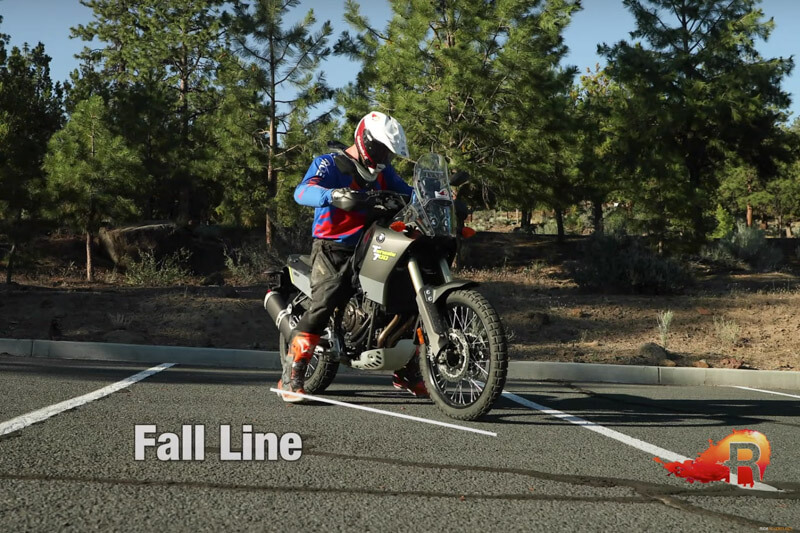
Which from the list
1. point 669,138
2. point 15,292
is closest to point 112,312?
point 15,292

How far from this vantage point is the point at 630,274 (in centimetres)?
1627

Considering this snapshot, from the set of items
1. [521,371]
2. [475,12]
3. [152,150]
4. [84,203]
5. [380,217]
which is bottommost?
[521,371]

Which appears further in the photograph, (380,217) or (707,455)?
(380,217)

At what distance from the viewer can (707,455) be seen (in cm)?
467

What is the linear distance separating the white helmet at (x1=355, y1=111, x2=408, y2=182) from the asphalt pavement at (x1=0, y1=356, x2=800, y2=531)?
5.86 feet

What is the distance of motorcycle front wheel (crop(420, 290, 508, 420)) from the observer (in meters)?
5.18

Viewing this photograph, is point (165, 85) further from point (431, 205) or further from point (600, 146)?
point (431, 205)

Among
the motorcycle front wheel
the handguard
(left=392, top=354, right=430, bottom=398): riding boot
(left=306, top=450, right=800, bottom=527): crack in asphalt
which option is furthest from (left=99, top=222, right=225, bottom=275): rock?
(left=306, top=450, right=800, bottom=527): crack in asphalt

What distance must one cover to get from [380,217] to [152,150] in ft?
73.3

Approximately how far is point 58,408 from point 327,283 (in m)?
2.00

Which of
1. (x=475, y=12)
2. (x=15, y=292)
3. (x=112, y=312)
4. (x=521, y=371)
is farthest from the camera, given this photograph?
(x=475, y=12)

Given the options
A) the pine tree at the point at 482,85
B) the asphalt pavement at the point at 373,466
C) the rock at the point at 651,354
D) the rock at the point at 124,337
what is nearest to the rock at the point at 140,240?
the pine tree at the point at 482,85

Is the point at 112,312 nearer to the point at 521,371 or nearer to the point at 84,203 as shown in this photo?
the point at 521,371

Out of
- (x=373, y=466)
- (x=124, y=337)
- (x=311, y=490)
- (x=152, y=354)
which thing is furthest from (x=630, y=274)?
(x=311, y=490)
